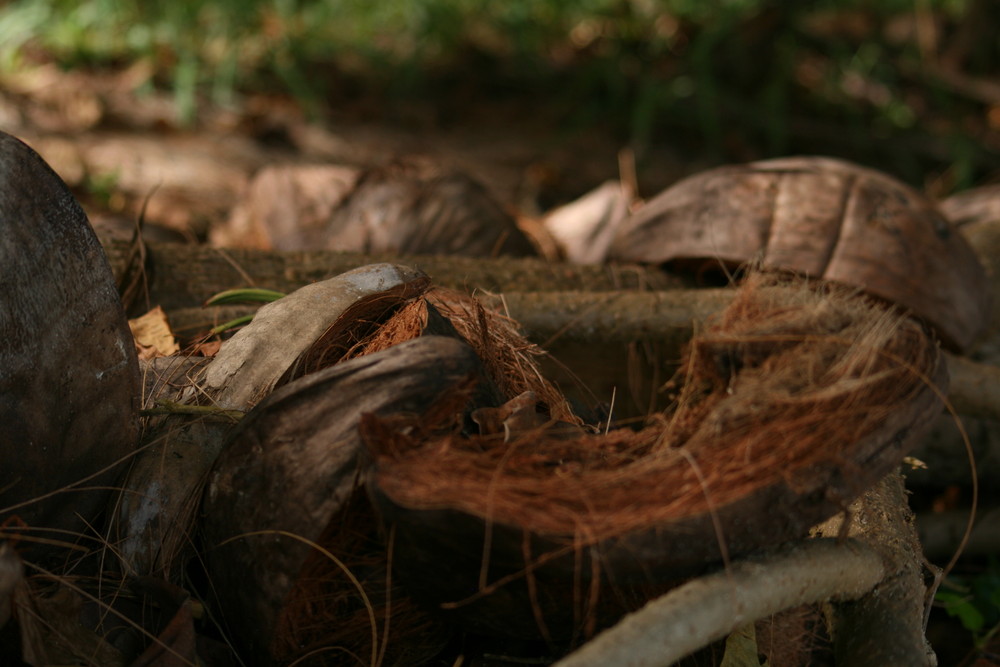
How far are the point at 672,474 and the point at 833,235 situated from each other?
1.63m

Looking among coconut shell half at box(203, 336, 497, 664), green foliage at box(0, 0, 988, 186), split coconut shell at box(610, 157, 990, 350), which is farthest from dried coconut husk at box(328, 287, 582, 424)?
green foliage at box(0, 0, 988, 186)

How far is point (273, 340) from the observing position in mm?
1933

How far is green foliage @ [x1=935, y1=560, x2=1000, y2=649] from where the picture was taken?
8.73 feet

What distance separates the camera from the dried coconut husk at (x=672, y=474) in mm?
1422

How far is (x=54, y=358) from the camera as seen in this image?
67.4 inches

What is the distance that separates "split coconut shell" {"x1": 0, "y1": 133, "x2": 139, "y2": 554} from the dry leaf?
0.40m

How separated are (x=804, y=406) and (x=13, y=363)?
1.24 meters

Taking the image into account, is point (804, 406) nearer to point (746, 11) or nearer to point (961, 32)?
point (746, 11)

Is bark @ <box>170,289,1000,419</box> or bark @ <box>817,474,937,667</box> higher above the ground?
bark @ <box>170,289,1000,419</box>

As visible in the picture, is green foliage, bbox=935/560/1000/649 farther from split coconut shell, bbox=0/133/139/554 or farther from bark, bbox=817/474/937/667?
split coconut shell, bbox=0/133/139/554

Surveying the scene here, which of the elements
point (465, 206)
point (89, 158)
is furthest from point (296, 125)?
point (465, 206)

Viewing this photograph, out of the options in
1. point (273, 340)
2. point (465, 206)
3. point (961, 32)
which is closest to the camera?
point (273, 340)

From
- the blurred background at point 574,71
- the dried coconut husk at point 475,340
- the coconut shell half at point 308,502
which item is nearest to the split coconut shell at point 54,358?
the coconut shell half at point 308,502

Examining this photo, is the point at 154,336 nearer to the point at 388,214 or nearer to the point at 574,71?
the point at 388,214
